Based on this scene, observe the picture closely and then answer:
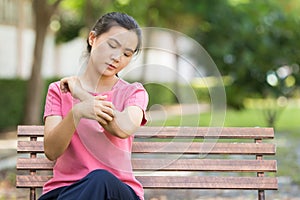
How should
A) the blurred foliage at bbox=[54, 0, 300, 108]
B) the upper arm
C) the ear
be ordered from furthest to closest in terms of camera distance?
1. the blurred foliage at bbox=[54, 0, 300, 108]
2. the ear
3. the upper arm

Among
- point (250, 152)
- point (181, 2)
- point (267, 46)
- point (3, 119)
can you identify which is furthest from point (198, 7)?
point (250, 152)

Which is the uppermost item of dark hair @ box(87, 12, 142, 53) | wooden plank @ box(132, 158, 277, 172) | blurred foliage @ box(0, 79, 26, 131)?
blurred foliage @ box(0, 79, 26, 131)

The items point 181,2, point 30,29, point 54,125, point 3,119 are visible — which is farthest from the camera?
point 30,29

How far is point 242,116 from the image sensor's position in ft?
70.9

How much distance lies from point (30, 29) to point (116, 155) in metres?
17.8

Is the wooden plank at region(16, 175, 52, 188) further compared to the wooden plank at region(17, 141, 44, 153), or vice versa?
the wooden plank at region(17, 141, 44, 153)

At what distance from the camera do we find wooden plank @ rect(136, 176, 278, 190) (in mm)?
4004

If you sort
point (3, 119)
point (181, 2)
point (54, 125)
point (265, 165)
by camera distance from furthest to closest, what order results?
point (181, 2), point (3, 119), point (265, 165), point (54, 125)

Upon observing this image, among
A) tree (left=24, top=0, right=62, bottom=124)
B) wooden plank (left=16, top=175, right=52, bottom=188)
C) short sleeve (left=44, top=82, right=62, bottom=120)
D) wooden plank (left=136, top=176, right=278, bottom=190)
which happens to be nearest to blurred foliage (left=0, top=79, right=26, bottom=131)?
tree (left=24, top=0, right=62, bottom=124)

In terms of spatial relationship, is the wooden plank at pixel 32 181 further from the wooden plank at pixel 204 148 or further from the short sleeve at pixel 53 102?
the short sleeve at pixel 53 102

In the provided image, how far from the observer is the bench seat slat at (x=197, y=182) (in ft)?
13.1

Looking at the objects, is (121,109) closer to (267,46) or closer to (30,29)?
(267,46)

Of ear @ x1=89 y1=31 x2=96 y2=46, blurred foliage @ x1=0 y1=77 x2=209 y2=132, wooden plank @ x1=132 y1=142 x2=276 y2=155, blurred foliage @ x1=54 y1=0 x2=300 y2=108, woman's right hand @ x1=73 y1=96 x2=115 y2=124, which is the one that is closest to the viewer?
woman's right hand @ x1=73 y1=96 x2=115 y2=124

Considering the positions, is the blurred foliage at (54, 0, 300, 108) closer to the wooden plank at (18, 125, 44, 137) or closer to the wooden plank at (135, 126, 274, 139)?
the wooden plank at (135, 126, 274, 139)
